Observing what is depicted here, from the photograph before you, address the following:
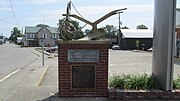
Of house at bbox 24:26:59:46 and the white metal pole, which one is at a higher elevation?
house at bbox 24:26:59:46

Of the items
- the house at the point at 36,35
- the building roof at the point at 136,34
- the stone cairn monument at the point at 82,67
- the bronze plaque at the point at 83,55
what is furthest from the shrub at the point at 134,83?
the house at the point at 36,35

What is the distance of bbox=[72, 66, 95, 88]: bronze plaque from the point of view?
26.3ft

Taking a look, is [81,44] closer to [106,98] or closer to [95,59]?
[95,59]

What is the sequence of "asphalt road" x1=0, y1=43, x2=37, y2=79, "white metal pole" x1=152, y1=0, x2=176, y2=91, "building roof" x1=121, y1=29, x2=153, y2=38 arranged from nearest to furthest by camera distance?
1. "white metal pole" x1=152, y1=0, x2=176, y2=91
2. "asphalt road" x1=0, y1=43, x2=37, y2=79
3. "building roof" x1=121, y1=29, x2=153, y2=38

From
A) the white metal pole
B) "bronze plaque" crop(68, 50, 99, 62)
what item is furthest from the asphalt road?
the white metal pole

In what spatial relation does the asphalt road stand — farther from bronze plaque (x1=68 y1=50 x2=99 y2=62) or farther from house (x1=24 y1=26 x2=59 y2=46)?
house (x1=24 y1=26 x2=59 y2=46)

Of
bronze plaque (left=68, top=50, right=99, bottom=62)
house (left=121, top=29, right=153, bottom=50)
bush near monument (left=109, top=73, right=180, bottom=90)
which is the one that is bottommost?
bush near monument (left=109, top=73, right=180, bottom=90)

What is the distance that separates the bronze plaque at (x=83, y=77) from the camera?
26.3ft

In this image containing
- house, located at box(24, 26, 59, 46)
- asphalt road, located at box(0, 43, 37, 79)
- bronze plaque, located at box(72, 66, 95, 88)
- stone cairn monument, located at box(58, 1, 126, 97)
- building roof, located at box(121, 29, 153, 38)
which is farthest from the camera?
house, located at box(24, 26, 59, 46)

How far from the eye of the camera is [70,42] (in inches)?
310

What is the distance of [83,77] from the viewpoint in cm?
807

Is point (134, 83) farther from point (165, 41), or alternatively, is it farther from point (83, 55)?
point (83, 55)

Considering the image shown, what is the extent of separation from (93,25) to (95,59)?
1119 mm

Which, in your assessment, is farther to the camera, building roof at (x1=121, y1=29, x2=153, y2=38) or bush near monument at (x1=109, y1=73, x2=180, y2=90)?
building roof at (x1=121, y1=29, x2=153, y2=38)
